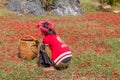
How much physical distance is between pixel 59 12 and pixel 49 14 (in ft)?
3.30

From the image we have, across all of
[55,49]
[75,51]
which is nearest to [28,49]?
[55,49]

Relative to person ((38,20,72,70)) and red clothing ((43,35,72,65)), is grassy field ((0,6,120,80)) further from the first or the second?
red clothing ((43,35,72,65))

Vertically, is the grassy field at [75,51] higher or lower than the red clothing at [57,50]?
lower

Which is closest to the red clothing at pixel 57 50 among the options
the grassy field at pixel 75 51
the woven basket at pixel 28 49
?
the grassy field at pixel 75 51

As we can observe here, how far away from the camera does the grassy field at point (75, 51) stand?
12.4 meters

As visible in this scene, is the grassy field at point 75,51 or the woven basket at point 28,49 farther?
the woven basket at point 28,49

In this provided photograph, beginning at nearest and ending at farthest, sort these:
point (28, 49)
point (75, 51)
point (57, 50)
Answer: point (57, 50) < point (28, 49) < point (75, 51)

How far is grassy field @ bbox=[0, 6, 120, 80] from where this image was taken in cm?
1244

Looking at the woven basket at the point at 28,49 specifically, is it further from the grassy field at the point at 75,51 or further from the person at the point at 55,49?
the person at the point at 55,49

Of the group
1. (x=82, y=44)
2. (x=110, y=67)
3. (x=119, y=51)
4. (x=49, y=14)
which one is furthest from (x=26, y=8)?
(x=110, y=67)

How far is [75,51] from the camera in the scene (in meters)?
16.0

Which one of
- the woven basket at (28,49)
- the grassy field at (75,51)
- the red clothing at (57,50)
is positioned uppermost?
the red clothing at (57,50)

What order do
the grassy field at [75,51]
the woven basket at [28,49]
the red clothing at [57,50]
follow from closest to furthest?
the grassy field at [75,51] → the red clothing at [57,50] → the woven basket at [28,49]

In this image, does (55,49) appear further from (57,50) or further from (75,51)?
(75,51)
